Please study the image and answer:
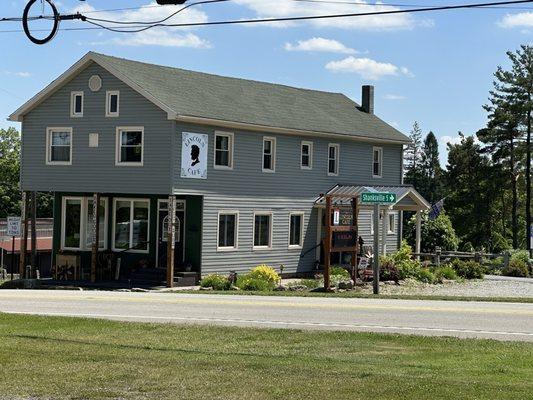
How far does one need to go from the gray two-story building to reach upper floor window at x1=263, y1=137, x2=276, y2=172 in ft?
0.17

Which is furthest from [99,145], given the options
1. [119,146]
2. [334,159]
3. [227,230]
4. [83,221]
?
[334,159]

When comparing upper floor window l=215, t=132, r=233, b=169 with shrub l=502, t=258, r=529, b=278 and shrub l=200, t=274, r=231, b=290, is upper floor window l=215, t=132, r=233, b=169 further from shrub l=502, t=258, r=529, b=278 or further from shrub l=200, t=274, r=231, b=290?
shrub l=502, t=258, r=529, b=278

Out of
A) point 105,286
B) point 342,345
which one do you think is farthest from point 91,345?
point 105,286

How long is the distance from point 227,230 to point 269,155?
13.6ft

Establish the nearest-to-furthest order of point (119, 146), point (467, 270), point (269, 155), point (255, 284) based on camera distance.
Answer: point (255, 284)
point (119, 146)
point (269, 155)
point (467, 270)

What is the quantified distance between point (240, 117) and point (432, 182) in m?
86.2

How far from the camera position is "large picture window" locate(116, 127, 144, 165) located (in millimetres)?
34906

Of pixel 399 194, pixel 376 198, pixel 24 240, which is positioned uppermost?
pixel 399 194

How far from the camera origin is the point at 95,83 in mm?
36000

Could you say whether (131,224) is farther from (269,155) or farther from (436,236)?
(436,236)

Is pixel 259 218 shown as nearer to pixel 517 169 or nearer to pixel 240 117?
pixel 240 117

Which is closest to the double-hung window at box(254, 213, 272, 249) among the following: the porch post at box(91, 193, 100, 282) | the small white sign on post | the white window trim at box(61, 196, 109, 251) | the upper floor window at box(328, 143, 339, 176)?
the upper floor window at box(328, 143, 339, 176)

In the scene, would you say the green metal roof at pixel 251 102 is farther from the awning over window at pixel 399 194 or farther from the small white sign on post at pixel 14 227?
the small white sign on post at pixel 14 227

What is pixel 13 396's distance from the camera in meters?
10.7
